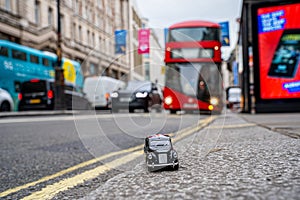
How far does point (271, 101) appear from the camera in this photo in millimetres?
9055

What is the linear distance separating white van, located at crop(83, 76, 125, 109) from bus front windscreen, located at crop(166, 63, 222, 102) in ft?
0.85

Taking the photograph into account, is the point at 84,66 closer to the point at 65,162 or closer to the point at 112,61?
the point at 112,61

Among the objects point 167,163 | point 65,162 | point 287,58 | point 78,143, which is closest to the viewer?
point 167,163

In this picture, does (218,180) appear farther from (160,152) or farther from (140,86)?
(140,86)

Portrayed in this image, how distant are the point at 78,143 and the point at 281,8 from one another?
7.71 meters

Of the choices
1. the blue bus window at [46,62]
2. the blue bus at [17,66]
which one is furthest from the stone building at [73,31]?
the blue bus at [17,66]

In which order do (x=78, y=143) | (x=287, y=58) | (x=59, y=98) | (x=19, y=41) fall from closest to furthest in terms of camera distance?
(x=78, y=143) < (x=287, y=58) < (x=59, y=98) < (x=19, y=41)

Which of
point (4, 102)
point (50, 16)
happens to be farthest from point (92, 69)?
point (50, 16)

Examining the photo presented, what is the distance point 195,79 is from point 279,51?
8122 mm

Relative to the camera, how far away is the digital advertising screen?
8.70 meters

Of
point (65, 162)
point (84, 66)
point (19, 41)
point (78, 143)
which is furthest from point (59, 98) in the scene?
point (84, 66)

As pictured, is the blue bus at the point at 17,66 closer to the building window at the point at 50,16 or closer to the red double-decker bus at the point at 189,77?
the building window at the point at 50,16

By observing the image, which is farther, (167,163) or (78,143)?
(78,143)

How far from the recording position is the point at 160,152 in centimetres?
94
